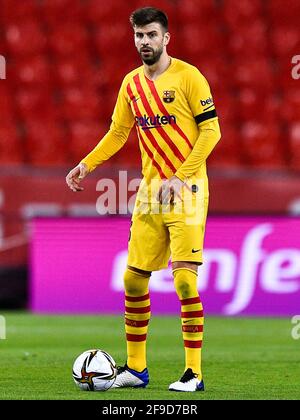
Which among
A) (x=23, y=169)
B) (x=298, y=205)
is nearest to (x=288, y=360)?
(x=298, y=205)

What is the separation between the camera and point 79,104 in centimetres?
1567

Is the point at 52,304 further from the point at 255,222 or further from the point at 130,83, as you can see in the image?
the point at 130,83

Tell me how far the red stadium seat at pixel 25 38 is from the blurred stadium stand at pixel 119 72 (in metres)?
0.01

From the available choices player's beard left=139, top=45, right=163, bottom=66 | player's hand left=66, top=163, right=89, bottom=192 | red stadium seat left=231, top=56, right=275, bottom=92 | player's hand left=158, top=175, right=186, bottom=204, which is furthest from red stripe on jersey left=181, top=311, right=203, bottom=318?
red stadium seat left=231, top=56, right=275, bottom=92

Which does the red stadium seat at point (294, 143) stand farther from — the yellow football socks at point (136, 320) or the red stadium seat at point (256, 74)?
the yellow football socks at point (136, 320)

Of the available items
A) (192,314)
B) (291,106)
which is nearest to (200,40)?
(291,106)

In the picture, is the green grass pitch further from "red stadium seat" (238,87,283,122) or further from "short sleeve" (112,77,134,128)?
"red stadium seat" (238,87,283,122)

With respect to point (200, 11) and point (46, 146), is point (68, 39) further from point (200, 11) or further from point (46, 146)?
point (200, 11)

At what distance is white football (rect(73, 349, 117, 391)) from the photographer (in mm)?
6074

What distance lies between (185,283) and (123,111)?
1079 mm

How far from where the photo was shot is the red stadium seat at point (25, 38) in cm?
1596

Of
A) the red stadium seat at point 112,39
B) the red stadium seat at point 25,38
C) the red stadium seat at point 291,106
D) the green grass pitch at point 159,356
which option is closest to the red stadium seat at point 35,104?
the red stadium seat at point 25,38

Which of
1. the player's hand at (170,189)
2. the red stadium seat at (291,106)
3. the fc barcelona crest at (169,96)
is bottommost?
the player's hand at (170,189)

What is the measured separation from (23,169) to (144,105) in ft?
24.3
